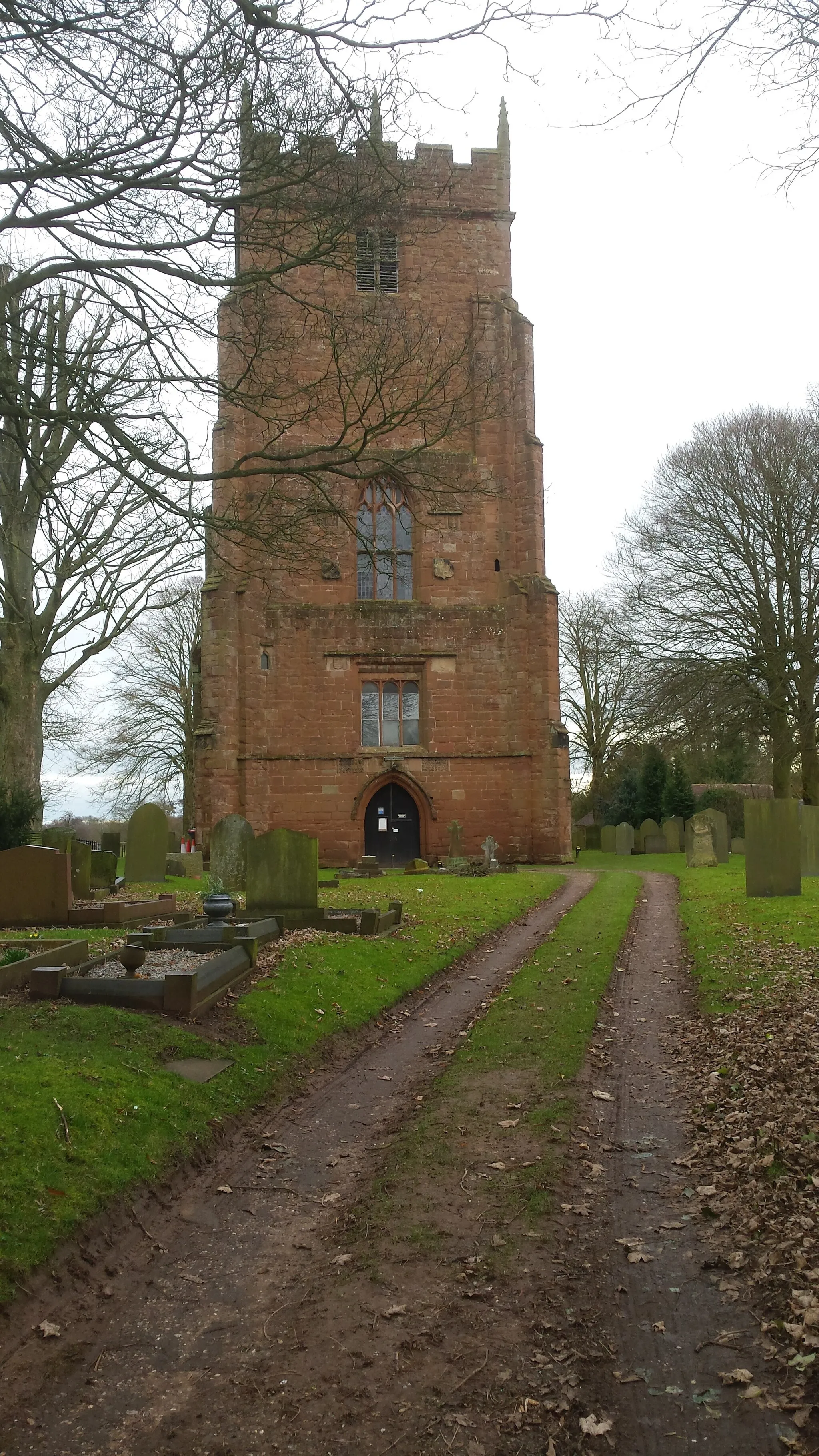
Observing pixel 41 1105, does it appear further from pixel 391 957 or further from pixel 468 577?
pixel 468 577

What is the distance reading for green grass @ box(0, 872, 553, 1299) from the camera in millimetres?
4680

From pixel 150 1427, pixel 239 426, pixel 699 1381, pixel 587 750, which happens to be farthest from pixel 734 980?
pixel 587 750

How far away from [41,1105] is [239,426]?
23.8 metres

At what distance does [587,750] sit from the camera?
4694cm

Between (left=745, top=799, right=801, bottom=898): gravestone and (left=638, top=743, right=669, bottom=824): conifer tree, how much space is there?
23.3 meters

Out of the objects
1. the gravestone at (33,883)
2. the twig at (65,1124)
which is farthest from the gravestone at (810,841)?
the twig at (65,1124)

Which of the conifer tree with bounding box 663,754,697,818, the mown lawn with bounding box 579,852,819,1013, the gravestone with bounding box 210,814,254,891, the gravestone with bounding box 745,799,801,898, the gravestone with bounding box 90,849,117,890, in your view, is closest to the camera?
the mown lawn with bounding box 579,852,819,1013

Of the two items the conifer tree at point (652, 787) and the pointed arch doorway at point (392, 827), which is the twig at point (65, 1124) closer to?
the pointed arch doorway at point (392, 827)

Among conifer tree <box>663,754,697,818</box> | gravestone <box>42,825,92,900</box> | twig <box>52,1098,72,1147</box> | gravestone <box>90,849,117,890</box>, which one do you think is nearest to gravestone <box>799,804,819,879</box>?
gravestone <box>90,849,117,890</box>

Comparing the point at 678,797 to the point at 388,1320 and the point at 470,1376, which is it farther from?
the point at 470,1376

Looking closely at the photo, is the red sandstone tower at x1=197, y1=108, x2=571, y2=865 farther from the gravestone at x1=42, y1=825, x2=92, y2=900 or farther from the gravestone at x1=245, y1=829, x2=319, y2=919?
the gravestone at x1=245, y1=829, x2=319, y2=919

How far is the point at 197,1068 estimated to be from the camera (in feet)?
21.8

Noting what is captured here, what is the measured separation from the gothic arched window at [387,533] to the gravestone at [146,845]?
1234 cm

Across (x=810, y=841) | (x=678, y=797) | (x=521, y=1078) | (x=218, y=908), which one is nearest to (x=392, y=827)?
(x=810, y=841)
